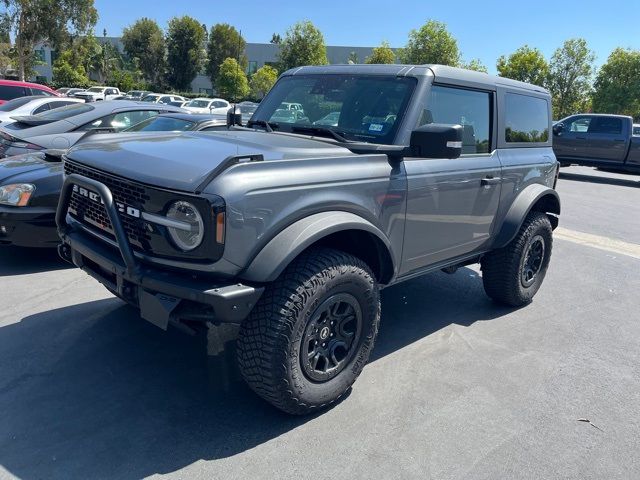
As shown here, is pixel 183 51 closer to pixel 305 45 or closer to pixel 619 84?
pixel 305 45

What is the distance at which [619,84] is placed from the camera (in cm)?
3519

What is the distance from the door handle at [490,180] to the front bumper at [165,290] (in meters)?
2.16

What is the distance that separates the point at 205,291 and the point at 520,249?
10.0 feet

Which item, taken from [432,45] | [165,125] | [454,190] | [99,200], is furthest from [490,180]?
[432,45]

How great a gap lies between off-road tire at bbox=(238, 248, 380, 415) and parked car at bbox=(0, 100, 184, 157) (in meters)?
4.68

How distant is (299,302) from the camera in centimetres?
269

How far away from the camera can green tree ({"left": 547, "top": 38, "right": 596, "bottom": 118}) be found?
36.5m

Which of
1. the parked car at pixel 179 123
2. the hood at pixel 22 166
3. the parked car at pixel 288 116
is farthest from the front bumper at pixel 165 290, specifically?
the parked car at pixel 179 123

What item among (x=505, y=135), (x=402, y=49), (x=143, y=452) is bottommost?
(x=143, y=452)

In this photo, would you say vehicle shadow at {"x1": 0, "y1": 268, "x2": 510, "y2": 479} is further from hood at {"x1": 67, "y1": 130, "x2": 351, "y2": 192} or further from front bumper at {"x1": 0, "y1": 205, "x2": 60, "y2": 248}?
hood at {"x1": 67, "y1": 130, "x2": 351, "y2": 192}

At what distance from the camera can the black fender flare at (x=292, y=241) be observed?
2.55 meters

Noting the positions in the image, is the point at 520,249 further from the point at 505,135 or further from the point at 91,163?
the point at 91,163

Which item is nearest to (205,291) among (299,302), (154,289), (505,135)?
(154,289)

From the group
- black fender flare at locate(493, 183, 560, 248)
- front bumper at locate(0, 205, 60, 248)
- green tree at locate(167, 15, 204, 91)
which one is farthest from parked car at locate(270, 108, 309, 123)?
green tree at locate(167, 15, 204, 91)
